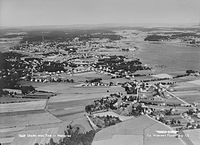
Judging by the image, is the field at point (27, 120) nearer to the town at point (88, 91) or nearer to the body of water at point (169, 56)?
the town at point (88, 91)

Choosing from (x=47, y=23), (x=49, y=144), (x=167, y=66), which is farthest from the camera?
(x=167, y=66)

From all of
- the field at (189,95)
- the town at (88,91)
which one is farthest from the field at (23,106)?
the field at (189,95)

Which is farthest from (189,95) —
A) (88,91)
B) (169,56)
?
(88,91)

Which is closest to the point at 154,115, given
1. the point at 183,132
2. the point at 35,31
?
the point at 183,132

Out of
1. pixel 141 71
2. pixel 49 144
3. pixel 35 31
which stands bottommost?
pixel 49 144

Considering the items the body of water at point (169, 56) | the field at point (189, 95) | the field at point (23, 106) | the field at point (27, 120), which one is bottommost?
the field at point (27, 120)

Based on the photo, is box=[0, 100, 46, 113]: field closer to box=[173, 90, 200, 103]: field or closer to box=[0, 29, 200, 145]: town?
box=[0, 29, 200, 145]: town

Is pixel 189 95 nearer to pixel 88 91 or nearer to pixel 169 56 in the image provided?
pixel 169 56

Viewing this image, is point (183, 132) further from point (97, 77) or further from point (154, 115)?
point (97, 77)

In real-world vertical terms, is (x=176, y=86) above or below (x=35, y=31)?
below
